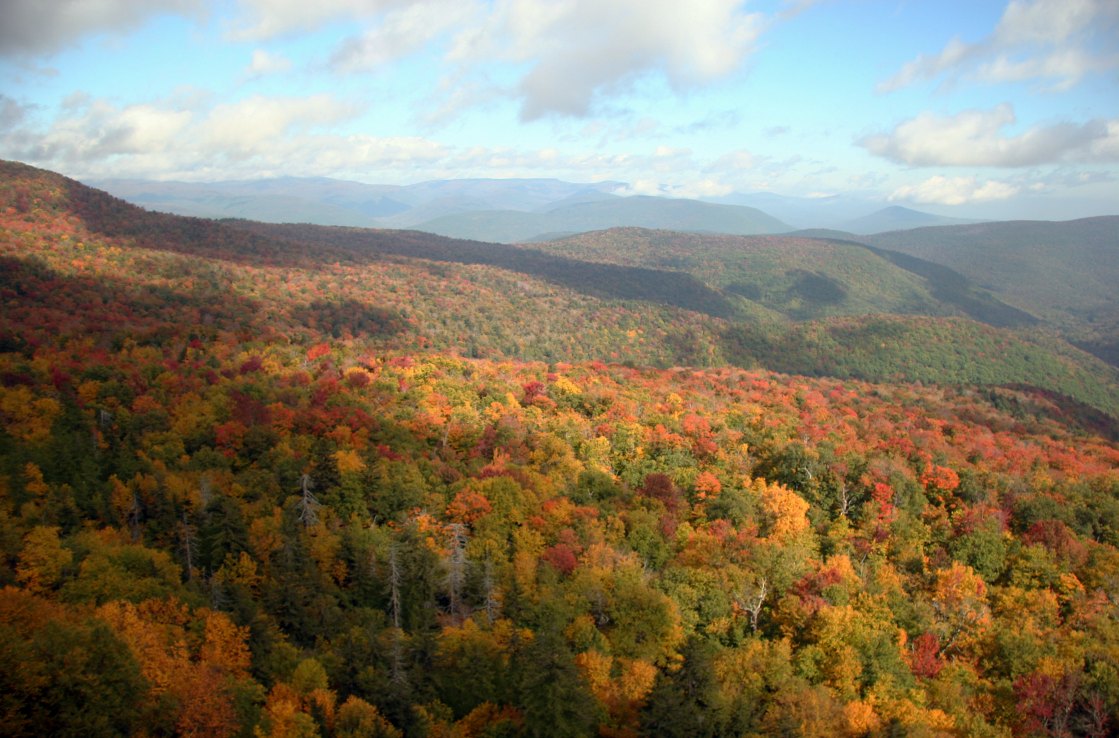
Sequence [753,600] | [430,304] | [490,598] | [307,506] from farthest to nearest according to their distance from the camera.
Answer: [430,304]
[307,506]
[753,600]
[490,598]

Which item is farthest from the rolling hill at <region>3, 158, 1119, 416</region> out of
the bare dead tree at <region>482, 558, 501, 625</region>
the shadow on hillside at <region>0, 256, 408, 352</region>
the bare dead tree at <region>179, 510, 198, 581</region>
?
the bare dead tree at <region>482, 558, 501, 625</region>

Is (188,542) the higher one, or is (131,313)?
(131,313)

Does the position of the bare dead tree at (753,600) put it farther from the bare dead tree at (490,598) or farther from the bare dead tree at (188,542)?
the bare dead tree at (188,542)

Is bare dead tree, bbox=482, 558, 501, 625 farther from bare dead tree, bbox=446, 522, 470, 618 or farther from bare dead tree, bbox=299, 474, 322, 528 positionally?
bare dead tree, bbox=299, 474, 322, 528

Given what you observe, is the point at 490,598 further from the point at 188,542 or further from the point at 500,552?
the point at 188,542

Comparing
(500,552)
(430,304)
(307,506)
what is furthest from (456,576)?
(430,304)

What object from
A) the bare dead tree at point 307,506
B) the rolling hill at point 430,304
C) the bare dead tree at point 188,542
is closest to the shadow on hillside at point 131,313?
the rolling hill at point 430,304

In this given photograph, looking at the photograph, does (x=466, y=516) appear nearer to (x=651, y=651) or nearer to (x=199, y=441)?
(x=651, y=651)

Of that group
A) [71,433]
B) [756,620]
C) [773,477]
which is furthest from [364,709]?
[773,477]

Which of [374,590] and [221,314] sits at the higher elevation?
[221,314]

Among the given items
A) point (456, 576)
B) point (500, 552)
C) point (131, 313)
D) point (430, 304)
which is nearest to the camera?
point (456, 576)
